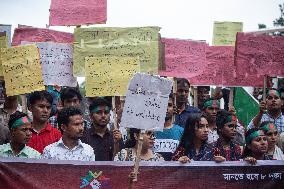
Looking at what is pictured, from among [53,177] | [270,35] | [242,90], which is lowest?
[53,177]

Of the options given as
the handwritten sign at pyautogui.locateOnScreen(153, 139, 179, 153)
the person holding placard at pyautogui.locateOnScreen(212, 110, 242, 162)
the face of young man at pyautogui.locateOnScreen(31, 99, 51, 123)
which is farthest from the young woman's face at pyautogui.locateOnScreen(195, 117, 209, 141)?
the face of young man at pyautogui.locateOnScreen(31, 99, 51, 123)

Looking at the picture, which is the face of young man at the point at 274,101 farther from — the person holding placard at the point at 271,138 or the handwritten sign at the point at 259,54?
the person holding placard at the point at 271,138

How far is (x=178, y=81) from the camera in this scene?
859cm

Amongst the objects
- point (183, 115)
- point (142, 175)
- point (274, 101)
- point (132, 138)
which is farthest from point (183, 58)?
point (142, 175)

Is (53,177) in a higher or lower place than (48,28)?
lower

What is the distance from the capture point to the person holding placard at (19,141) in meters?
6.22

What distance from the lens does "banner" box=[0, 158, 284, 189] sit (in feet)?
19.4

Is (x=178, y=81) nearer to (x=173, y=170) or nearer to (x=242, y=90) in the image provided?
(x=242, y=90)

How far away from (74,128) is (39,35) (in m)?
2.14

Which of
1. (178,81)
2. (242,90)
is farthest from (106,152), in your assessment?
(242,90)

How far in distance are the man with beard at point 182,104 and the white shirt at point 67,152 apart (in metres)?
2.13

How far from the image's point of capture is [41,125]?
6965mm

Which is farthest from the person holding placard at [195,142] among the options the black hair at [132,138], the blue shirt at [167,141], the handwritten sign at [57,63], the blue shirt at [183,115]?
the handwritten sign at [57,63]

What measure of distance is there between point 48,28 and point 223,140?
3.09m
